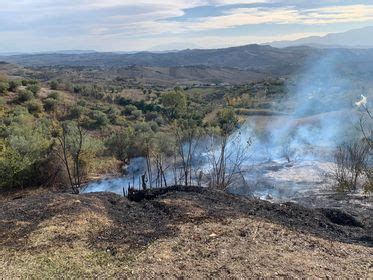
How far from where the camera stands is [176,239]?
7.52 meters

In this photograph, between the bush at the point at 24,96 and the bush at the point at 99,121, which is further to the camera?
the bush at the point at 24,96

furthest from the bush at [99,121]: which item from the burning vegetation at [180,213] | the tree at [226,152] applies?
the tree at [226,152]

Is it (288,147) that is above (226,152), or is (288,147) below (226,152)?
below

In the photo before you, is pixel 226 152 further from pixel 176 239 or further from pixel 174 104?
pixel 174 104

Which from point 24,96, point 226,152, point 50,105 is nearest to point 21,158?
point 226,152

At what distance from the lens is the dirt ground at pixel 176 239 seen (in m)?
6.46

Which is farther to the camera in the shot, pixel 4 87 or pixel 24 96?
pixel 4 87

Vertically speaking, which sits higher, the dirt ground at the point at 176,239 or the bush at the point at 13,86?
the bush at the point at 13,86

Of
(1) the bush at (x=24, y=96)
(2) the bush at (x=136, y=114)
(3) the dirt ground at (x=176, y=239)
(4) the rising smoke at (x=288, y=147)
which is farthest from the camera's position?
(2) the bush at (x=136, y=114)

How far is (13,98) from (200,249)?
97.5 ft

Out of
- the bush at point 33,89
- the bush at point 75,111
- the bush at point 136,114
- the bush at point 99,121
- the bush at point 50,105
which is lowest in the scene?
the bush at point 136,114

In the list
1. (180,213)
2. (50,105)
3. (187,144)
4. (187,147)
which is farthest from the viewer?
(50,105)

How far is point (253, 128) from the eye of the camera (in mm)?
28797

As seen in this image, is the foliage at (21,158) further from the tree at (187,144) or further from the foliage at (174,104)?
the foliage at (174,104)
